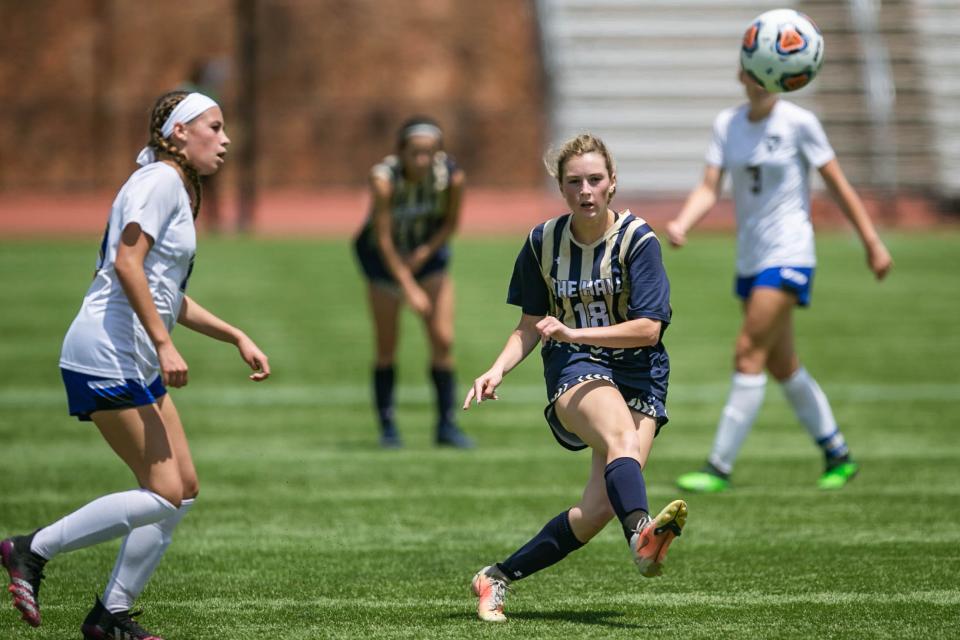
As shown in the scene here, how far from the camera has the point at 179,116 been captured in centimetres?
504

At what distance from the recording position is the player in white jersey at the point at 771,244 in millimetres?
7891

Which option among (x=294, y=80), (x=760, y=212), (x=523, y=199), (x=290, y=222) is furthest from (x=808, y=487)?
(x=294, y=80)

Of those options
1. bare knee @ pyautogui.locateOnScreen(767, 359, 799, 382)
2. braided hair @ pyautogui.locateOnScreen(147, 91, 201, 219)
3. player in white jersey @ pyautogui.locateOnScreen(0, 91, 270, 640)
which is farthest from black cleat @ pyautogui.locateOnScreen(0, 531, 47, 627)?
bare knee @ pyautogui.locateOnScreen(767, 359, 799, 382)

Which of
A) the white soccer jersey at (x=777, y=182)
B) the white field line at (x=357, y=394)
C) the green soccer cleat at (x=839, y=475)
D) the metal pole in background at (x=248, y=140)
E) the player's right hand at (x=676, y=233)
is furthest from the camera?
the metal pole in background at (x=248, y=140)

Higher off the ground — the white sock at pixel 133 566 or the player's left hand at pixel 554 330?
the player's left hand at pixel 554 330

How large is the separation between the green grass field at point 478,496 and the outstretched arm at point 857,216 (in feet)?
4.09

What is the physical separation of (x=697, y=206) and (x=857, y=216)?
2.92 ft

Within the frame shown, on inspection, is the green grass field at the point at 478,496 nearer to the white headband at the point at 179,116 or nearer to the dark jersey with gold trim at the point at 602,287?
the dark jersey with gold trim at the point at 602,287

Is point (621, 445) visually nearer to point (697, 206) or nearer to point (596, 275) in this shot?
point (596, 275)

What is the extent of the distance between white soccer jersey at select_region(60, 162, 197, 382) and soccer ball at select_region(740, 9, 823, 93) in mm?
3836

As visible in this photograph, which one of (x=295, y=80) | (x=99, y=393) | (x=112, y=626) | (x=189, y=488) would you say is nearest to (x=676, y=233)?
(x=189, y=488)

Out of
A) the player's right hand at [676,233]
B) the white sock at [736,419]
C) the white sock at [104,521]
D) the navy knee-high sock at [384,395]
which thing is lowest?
the navy knee-high sock at [384,395]

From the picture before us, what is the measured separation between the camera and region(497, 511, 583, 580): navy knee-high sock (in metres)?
5.30

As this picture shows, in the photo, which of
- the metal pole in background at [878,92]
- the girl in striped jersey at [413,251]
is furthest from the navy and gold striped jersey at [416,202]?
the metal pole in background at [878,92]
